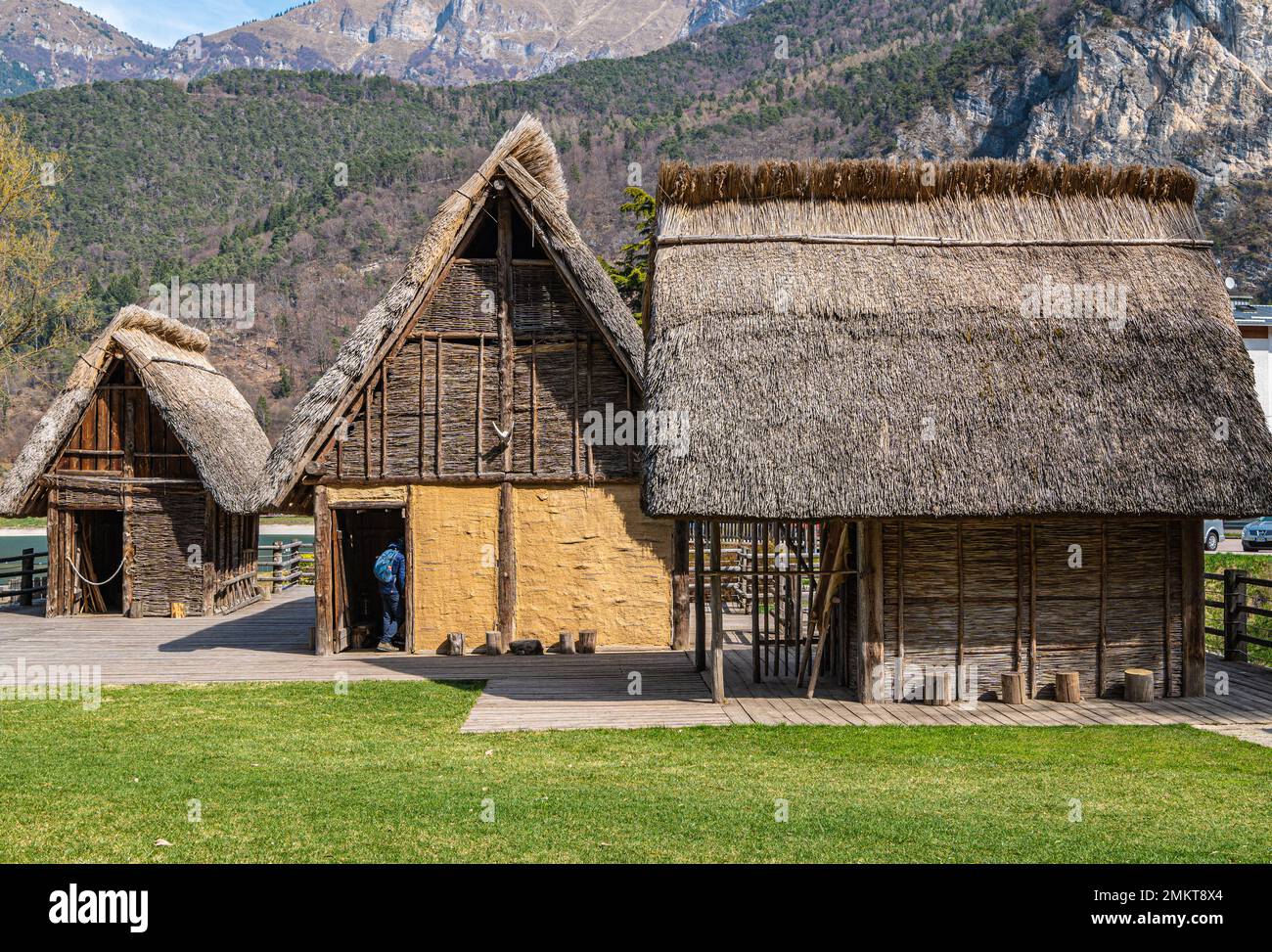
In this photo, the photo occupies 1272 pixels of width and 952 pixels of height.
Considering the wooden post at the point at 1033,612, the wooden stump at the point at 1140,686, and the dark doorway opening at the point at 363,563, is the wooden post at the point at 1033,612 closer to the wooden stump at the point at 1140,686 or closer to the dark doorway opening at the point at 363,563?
the wooden stump at the point at 1140,686

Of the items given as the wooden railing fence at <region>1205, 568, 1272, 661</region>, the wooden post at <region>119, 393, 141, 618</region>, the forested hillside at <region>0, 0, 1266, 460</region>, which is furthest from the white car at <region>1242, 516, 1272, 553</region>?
the forested hillside at <region>0, 0, 1266, 460</region>

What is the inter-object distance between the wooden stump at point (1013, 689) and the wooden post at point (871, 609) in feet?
4.91

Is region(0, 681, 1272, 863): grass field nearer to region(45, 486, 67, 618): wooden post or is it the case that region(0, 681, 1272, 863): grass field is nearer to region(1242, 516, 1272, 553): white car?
region(45, 486, 67, 618): wooden post

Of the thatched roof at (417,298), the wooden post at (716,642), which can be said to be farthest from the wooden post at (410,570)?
the wooden post at (716,642)

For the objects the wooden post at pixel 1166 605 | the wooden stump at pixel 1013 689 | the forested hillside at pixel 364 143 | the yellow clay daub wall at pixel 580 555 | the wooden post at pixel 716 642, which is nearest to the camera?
the wooden post at pixel 716 642

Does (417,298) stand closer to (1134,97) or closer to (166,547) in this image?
(166,547)

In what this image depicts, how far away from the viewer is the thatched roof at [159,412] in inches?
838

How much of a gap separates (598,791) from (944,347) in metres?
7.49

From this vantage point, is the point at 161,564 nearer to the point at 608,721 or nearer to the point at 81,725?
the point at 81,725

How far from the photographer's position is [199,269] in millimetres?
94938

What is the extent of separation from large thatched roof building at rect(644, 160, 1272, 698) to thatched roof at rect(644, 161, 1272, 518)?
0.10ft

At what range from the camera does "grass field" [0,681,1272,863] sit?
736 cm

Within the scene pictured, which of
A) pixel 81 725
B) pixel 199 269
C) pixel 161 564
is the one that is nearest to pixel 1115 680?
pixel 81 725

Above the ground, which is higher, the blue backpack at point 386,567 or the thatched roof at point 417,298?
the thatched roof at point 417,298
